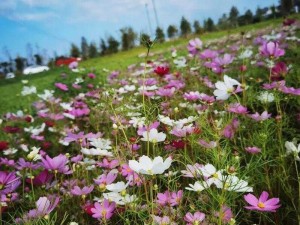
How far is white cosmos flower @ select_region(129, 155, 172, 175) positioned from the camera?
3.20 feet

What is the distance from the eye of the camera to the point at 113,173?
1369 millimetres

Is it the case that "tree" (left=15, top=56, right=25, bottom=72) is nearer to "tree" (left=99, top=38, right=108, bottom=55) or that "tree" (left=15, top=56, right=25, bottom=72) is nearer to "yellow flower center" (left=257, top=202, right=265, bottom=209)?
"tree" (left=99, top=38, right=108, bottom=55)

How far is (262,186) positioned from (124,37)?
36.0m

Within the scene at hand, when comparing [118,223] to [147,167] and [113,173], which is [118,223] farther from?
[147,167]

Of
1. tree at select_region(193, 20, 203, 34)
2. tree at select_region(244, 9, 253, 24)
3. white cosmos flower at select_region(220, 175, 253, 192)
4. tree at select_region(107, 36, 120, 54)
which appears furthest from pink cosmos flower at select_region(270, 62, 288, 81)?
tree at select_region(107, 36, 120, 54)

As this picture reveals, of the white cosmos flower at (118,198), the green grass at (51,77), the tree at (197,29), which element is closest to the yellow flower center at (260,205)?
the white cosmos flower at (118,198)

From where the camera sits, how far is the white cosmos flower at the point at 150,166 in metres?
0.98

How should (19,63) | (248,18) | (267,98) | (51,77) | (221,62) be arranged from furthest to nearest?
1. (19,63)
2. (248,18)
3. (51,77)
4. (221,62)
5. (267,98)

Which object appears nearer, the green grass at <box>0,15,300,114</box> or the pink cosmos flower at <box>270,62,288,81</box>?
the pink cosmos flower at <box>270,62,288,81</box>

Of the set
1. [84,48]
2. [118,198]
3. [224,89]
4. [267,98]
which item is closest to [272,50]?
[267,98]

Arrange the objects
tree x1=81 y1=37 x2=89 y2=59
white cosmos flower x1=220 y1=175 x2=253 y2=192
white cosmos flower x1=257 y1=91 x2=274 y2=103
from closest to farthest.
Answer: white cosmos flower x1=220 y1=175 x2=253 y2=192
white cosmos flower x1=257 y1=91 x2=274 y2=103
tree x1=81 y1=37 x2=89 y2=59

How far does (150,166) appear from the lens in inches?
42.1

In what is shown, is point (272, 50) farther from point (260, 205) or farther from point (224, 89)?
point (260, 205)

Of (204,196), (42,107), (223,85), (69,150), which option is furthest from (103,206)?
(42,107)
